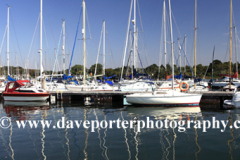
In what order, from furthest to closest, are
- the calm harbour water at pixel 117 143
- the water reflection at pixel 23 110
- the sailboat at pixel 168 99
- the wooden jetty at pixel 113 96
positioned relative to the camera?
the wooden jetty at pixel 113 96 < the sailboat at pixel 168 99 < the water reflection at pixel 23 110 < the calm harbour water at pixel 117 143

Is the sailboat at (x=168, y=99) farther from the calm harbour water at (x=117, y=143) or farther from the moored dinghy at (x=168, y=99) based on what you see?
the calm harbour water at (x=117, y=143)

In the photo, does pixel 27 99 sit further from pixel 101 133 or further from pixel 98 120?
pixel 101 133

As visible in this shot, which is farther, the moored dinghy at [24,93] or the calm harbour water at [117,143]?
the moored dinghy at [24,93]

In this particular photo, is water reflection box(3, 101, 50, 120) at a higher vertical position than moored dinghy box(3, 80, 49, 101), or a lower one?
lower

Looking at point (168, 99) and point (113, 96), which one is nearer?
point (168, 99)

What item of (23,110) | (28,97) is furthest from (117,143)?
(28,97)

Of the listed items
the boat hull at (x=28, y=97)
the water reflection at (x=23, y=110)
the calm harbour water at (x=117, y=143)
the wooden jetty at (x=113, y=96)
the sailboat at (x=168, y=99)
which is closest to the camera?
the calm harbour water at (x=117, y=143)

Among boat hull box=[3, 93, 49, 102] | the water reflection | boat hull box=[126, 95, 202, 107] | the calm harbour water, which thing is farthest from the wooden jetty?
the calm harbour water

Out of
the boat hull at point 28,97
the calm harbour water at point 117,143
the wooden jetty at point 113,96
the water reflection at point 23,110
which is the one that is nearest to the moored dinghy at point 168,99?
the wooden jetty at point 113,96

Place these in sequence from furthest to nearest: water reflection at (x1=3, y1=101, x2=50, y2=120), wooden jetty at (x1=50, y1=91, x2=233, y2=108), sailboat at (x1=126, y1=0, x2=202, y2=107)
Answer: wooden jetty at (x1=50, y1=91, x2=233, y2=108), sailboat at (x1=126, y1=0, x2=202, y2=107), water reflection at (x1=3, y1=101, x2=50, y2=120)

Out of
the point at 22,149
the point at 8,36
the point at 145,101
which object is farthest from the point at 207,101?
the point at 8,36

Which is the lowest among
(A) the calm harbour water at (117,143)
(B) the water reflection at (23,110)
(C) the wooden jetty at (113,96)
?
(A) the calm harbour water at (117,143)

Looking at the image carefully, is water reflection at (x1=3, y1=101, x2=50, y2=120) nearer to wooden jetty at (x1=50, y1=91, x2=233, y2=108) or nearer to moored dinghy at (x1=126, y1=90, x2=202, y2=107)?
wooden jetty at (x1=50, y1=91, x2=233, y2=108)

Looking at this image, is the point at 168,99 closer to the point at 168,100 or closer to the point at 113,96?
the point at 168,100
